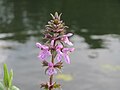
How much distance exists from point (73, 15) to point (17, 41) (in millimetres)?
6071

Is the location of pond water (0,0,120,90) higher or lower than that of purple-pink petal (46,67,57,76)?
higher

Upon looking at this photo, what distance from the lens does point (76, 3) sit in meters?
23.5

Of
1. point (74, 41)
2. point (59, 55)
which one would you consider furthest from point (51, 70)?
point (74, 41)

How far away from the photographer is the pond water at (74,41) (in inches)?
399

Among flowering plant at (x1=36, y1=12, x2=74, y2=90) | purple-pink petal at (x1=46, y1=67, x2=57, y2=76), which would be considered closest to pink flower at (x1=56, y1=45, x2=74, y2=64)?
flowering plant at (x1=36, y1=12, x2=74, y2=90)

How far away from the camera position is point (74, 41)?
13766mm

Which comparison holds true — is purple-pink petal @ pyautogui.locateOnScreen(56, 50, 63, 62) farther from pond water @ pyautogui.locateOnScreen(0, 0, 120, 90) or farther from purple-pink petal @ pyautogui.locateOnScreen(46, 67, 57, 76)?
pond water @ pyautogui.locateOnScreen(0, 0, 120, 90)

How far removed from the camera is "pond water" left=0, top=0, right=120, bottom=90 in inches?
399

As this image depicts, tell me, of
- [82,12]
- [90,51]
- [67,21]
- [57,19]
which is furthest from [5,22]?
[57,19]

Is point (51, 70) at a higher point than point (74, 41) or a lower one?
lower

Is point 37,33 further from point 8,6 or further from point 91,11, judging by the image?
point 8,6

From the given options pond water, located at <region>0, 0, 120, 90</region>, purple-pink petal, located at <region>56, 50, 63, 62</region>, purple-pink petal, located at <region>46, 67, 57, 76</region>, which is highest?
pond water, located at <region>0, 0, 120, 90</region>

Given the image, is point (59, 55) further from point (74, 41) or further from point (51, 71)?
point (74, 41)

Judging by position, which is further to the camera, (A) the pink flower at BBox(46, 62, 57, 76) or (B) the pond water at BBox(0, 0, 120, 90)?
(B) the pond water at BBox(0, 0, 120, 90)
